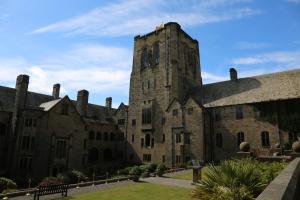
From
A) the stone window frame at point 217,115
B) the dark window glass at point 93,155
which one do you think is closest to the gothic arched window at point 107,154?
the dark window glass at point 93,155

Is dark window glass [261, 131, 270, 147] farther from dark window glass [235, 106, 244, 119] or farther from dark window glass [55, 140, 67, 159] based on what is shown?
dark window glass [55, 140, 67, 159]

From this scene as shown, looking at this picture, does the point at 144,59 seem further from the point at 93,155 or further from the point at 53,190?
the point at 53,190

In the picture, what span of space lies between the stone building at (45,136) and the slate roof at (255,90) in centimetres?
2413

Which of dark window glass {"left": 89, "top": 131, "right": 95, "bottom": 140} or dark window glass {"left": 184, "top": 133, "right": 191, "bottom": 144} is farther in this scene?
dark window glass {"left": 89, "top": 131, "right": 95, "bottom": 140}

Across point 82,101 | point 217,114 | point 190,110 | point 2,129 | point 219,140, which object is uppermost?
point 82,101

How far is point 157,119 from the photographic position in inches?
1875

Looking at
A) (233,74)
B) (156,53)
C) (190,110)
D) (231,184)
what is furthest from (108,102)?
(231,184)

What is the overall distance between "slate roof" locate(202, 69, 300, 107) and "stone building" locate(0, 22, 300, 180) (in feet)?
0.50

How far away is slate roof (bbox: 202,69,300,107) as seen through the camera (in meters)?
36.9

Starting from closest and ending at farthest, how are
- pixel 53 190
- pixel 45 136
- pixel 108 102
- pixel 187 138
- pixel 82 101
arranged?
pixel 53 190
pixel 45 136
pixel 187 138
pixel 82 101
pixel 108 102

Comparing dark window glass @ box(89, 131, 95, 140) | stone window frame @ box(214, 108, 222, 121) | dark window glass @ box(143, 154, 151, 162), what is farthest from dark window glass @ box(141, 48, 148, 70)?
stone window frame @ box(214, 108, 222, 121)

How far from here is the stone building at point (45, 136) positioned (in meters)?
36.5

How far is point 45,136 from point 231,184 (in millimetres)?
33944

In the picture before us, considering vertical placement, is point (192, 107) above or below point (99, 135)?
above
